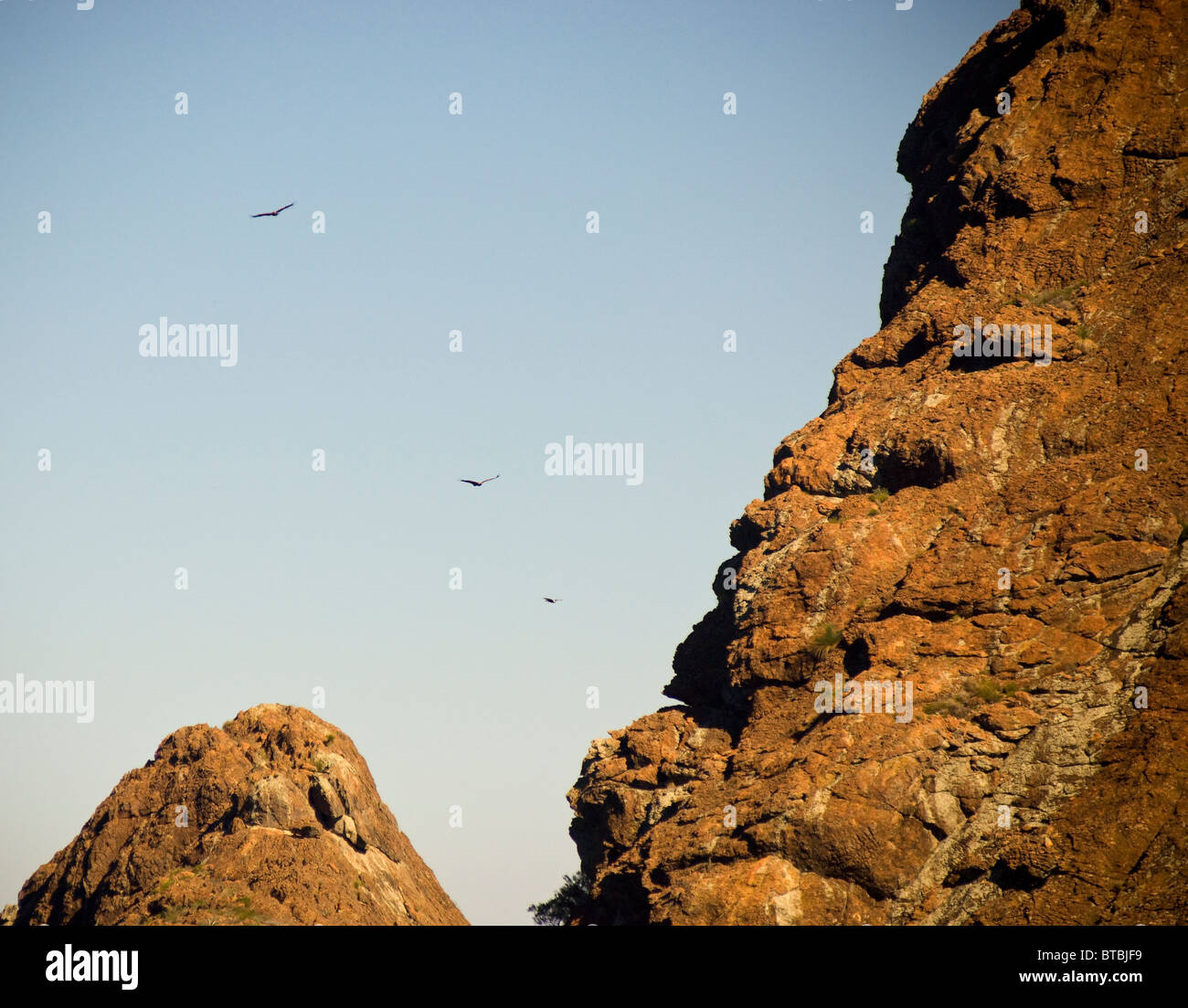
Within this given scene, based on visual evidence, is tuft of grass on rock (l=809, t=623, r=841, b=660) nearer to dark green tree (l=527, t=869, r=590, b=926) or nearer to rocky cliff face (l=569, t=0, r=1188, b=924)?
rocky cliff face (l=569, t=0, r=1188, b=924)

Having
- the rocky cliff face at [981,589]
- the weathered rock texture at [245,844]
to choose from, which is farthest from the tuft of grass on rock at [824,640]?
the weathered rock texture at [245,844]

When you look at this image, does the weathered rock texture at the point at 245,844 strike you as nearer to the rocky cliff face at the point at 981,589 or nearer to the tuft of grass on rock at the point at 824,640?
the rocky cliff face at the point at 981,589

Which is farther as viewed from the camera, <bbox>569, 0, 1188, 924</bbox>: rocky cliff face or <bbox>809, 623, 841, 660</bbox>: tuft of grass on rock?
<bbox>809, 623, 841, 660</bbox>: tuft of grass on rock

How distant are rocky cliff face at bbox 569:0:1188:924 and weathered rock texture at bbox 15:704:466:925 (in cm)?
1143

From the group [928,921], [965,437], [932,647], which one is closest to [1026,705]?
[932,647]

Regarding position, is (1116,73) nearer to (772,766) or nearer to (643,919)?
(772,766)

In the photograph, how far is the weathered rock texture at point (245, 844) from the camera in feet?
185

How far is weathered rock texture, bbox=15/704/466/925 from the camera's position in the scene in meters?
56.4

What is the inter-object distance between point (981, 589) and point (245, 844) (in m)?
31.9

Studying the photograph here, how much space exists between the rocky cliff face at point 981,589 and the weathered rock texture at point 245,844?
37.5ft

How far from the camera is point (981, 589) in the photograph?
46.6 m

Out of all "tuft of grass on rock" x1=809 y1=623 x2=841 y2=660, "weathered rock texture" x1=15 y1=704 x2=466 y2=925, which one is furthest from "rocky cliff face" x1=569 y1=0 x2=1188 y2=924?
"weathered rock texture" x1=15 y1=704 x2=466 y2=925
